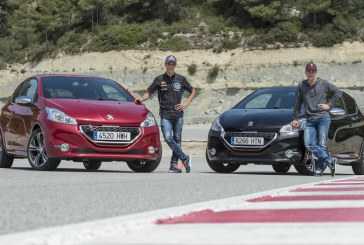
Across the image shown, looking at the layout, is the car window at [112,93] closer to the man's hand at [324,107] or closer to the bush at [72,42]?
the man's hand at [324,107]

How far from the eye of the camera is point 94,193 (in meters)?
10.8

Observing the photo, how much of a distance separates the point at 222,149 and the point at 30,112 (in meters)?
3.16

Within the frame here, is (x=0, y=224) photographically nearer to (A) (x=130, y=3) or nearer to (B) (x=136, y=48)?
(B) (x=136, y=48)

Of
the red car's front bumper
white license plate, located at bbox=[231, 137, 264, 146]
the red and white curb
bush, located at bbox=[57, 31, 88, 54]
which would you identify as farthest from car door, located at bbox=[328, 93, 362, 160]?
bush, located at bbox=[57, 31, 88, 54]

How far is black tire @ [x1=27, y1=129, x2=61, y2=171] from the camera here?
52.4 ft

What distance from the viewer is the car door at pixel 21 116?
16511 mm

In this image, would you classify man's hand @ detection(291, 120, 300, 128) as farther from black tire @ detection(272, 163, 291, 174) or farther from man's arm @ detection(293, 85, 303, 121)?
black tire @ detection(272, 163, 291, 174)

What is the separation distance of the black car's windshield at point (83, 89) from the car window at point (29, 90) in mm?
191

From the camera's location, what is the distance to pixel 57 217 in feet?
26.2

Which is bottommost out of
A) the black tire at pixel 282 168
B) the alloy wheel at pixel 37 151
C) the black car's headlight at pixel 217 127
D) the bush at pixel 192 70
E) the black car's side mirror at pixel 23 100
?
the bush at pixel 192 70

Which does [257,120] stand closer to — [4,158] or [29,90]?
[29,90]

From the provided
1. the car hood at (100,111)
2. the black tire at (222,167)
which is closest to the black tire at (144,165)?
the car hood at (100,111)

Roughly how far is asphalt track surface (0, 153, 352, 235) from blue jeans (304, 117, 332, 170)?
1008 millimetres

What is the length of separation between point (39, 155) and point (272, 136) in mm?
3710
